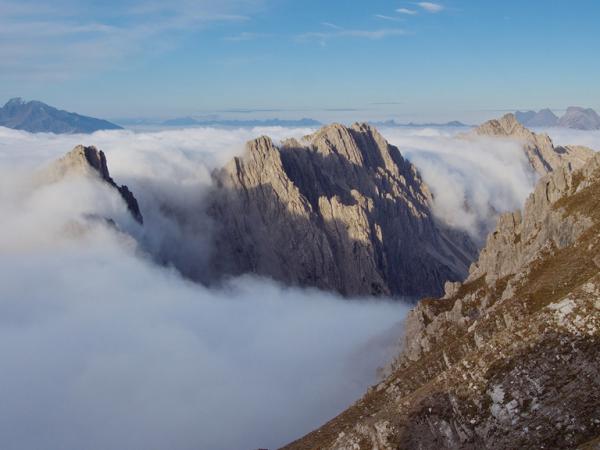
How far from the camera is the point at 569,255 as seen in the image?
9581 cm

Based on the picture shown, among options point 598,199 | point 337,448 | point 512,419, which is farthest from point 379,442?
point 598,199

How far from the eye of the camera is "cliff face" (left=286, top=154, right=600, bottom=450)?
57044mm

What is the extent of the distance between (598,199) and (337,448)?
64640 mm

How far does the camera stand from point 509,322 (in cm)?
8806

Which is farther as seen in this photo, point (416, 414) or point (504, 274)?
point (504, 274)

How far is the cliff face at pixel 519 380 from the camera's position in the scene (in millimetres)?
57044

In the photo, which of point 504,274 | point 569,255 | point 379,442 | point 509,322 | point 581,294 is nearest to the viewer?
point 581,294

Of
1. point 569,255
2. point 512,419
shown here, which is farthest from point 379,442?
point 569,255

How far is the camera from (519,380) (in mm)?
61969

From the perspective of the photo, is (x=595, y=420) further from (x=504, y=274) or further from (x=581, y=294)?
(x=504, y=274)

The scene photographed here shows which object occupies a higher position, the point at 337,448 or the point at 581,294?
the point at 581,294

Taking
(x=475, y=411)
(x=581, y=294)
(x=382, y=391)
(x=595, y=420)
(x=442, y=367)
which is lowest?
(x=382, y=391)

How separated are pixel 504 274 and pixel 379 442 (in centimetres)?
7995

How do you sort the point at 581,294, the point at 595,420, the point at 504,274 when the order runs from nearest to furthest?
the point at 595,420 < the point at 581,294 < the point at 504,274
